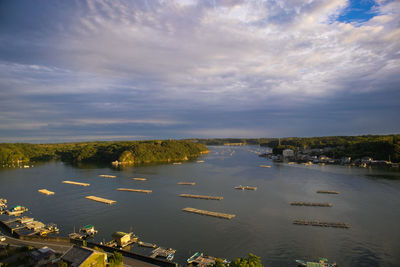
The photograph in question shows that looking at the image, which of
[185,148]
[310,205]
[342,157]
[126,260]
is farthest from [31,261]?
[185,148]

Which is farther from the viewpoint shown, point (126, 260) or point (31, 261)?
point (126, 260)

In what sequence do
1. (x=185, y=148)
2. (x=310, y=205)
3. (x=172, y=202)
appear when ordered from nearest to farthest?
(x=310, y=205) → (x=172, y=202) → (x=185, y=148)

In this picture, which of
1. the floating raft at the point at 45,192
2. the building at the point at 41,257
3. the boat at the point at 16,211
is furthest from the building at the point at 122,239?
the floating raft at the point at 45,192

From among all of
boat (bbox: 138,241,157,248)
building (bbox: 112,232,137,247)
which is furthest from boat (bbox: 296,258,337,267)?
building (bbox: 112,232,137,247)

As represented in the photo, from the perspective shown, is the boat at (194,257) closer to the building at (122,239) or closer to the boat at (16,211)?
the building at (122,239)

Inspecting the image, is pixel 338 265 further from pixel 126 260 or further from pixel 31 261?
pixel 31 261

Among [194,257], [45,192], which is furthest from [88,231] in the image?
[45,192]

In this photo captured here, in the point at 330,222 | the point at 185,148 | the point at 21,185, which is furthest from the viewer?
the point at 185,148

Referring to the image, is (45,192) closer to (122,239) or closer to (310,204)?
(122,239)
